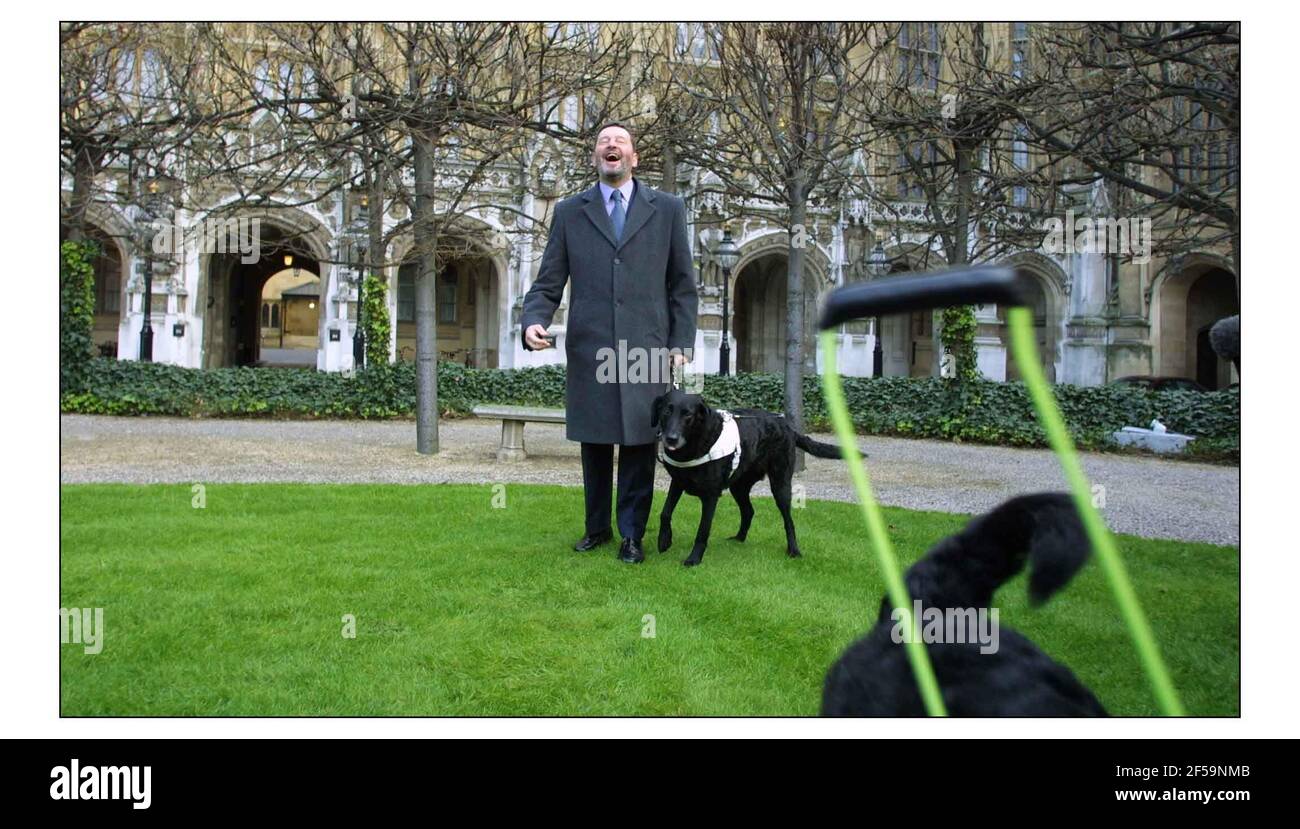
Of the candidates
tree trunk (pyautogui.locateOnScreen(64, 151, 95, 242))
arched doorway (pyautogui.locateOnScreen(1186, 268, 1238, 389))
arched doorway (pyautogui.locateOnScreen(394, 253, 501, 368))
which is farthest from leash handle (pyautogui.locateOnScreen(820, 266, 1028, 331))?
→ arched doorway (pyautogui.locateOnScreen(394, 253, 501, 368))

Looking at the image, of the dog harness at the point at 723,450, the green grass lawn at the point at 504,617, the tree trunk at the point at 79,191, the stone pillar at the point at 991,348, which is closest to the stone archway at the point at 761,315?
the stone pillar at the point at 991,348

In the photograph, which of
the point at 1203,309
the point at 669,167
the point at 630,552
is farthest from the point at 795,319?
the point at 1203,309

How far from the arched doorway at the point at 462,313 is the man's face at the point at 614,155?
24322 millimetres

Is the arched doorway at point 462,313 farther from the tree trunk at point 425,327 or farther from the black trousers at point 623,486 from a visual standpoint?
the black trousers at point 623,486

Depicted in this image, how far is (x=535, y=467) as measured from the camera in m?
11.0

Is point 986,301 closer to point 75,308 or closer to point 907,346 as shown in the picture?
point 75,308

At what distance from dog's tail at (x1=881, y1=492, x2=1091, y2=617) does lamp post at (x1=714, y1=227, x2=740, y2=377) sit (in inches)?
666

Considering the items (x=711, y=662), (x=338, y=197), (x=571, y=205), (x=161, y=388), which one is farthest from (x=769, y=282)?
(x=711, y=662)

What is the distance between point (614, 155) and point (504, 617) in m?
2.75

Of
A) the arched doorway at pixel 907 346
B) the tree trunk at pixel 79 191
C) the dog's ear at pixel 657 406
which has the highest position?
the tree trunk at pixel 79 191

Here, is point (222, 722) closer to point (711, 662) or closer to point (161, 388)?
point (711, 662)

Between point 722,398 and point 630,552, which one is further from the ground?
point 722,398

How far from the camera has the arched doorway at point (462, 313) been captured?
30.2 metres

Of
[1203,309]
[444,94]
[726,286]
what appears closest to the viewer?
[444,94]
